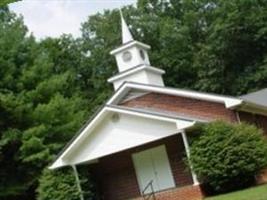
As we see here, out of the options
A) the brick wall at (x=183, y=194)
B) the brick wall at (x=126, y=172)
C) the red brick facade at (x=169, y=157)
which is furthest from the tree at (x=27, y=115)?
the brick wall at (x=183, y=194)

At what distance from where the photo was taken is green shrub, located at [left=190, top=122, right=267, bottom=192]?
19266mm

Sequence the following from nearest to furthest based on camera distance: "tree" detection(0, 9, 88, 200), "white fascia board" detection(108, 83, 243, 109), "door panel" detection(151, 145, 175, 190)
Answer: "white fascia board" detection(108, 83, 243, 109), "door panel" detection(151, 145, 175, 190), "tree" detection(0, 9, 88, 200)

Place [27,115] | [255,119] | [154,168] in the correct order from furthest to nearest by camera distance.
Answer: [27,115] < [255,119] < [154,168]

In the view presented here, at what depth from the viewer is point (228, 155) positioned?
63.6 ft

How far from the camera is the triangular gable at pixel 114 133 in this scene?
21641 millimetres

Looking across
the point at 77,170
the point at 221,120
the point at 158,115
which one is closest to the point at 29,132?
the point at 77,170

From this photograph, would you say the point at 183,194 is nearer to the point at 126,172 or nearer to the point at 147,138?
the point at 147,138

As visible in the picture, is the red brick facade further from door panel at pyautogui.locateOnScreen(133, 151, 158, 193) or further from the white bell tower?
the white bell tower

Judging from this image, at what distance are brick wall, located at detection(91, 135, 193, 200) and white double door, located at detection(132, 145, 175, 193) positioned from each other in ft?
0.58

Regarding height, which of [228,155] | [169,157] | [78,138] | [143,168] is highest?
[78,138]

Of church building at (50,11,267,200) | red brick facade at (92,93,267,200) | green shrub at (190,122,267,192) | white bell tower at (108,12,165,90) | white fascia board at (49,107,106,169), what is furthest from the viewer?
white bell tower at (108,12,165,90)

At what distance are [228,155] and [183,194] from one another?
247 centimetres

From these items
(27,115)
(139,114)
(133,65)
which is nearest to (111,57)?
(27,115)

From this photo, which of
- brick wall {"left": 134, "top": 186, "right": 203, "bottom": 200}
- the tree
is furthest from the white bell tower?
brick wall {"left": 134, "top": 186, "right": 203, "bottom": 200}
